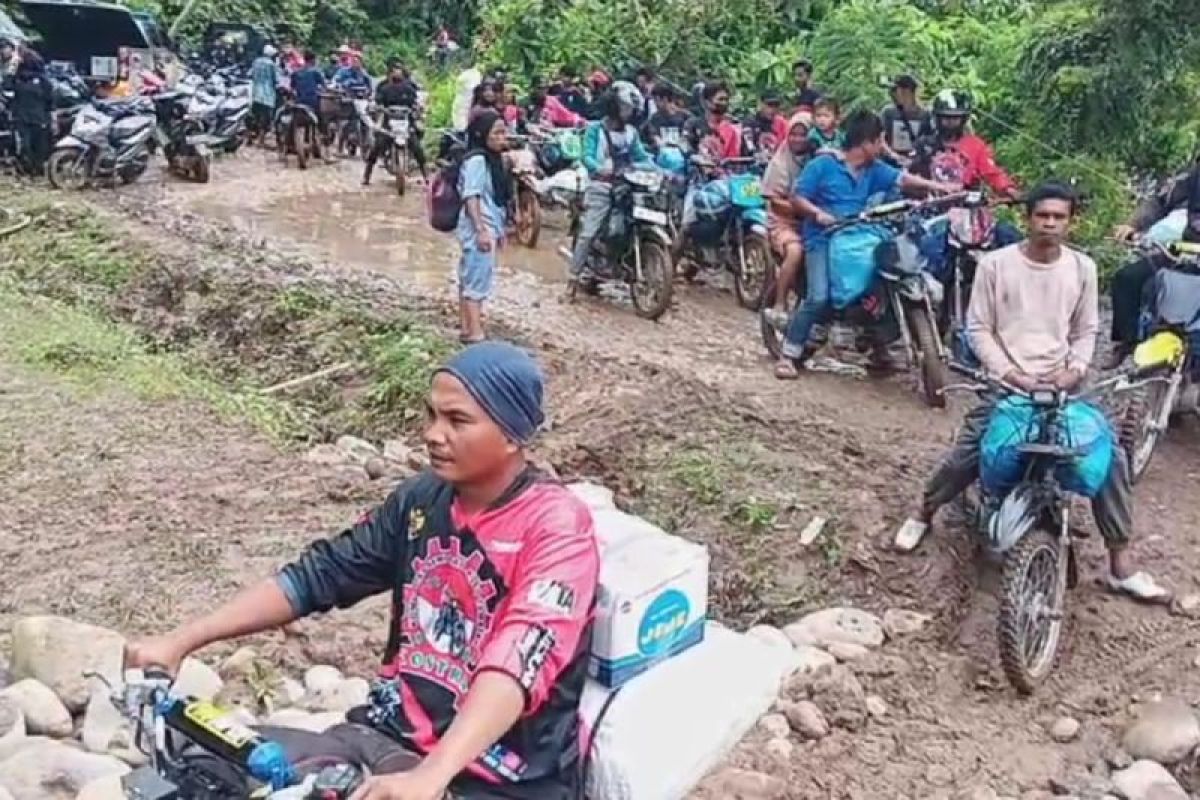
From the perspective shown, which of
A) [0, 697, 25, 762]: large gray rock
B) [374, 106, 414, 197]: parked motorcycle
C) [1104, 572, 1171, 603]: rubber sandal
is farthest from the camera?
[374, 106, 414, 197]: parked motorcycle

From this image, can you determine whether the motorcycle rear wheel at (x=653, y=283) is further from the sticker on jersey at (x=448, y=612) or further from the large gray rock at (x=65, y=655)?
the sticker on jersey at (x=448, y=612)

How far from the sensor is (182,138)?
587 inches

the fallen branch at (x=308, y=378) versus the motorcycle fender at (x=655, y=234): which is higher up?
the motorcycle fender at (x=655, y=234)

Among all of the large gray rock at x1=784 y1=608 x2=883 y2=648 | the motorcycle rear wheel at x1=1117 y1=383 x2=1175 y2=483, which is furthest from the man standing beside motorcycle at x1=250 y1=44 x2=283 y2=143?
the large gray rock at x1=784 y1=608 x2=883 y2=648

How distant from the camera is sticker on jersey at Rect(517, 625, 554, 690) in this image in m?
2.31

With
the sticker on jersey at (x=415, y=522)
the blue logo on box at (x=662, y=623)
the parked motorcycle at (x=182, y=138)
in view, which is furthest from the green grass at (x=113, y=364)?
the parked motorcycle at (x=182, y=138)

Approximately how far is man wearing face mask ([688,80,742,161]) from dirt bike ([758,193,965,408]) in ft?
10.4

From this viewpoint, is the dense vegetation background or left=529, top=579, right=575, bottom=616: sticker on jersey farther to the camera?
the dense vegetation background

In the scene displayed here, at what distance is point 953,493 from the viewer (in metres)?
5.30

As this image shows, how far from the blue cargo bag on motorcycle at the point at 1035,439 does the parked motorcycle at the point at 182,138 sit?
37.8 feet

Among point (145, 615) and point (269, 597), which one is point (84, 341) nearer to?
point (145, 615)

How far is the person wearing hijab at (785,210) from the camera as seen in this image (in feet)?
25.9

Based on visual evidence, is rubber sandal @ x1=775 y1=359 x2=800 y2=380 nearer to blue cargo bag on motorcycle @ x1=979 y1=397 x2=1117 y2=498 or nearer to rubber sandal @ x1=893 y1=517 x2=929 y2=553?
rubber sandal @ x1=893 y1=517 x2=929 y2=553

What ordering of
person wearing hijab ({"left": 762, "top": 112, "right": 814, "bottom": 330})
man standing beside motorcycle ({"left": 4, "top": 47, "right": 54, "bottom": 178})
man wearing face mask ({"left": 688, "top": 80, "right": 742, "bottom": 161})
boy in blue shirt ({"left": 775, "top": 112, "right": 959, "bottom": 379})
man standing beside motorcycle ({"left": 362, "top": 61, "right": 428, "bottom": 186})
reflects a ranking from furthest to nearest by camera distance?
man standing beside motorcycle ({"left": 362, "top": 61, "right": 428, "bottom": 186})
man standing beside motorcycle ({"left": 4, "top": 47, "right": 54, "bottom": 178})
man wearing face mask ({"left": 688, "top": 80, "right": 742, "bottom": 161})
person wearing hijab ({"left": 762, "top": 112, "right": 814, "bottom": 330})
boy in blue shirt ({"left": 775, "top": 112, "right": 959, "bottom": 379})
